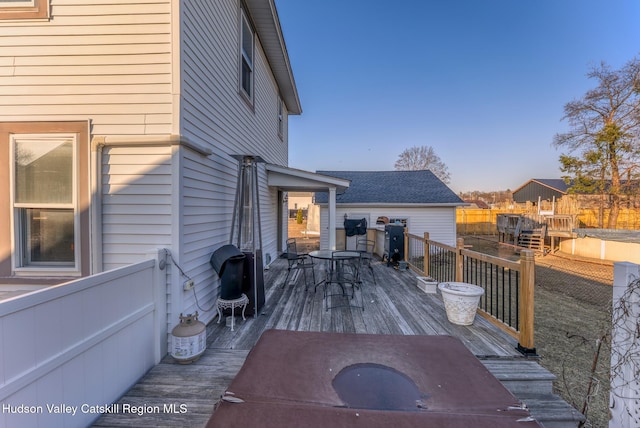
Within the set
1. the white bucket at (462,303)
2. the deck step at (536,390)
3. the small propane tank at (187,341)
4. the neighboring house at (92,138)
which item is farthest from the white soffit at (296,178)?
the deck step at (536,390)

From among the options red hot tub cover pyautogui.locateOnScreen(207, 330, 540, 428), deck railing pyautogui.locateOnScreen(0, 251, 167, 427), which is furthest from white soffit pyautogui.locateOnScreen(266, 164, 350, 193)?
red hot tub cover pyautogui.locateOnScreen(207, 330, 540, 428)

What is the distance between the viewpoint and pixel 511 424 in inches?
47.2

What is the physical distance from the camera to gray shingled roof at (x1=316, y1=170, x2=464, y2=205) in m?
12.0

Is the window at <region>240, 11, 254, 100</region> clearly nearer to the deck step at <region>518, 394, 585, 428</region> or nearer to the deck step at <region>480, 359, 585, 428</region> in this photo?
the deck step at <region>480, 359, 585, 428</region>

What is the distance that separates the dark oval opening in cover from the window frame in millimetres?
4539

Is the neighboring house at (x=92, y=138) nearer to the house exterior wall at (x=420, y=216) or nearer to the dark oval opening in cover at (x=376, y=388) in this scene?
the dark oval opening in cover at (x=376, y=388)

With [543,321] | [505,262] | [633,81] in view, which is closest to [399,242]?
[543,321]

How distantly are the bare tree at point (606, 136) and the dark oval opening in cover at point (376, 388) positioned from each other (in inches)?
715

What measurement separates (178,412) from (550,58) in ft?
54.2

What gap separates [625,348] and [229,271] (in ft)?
11.6

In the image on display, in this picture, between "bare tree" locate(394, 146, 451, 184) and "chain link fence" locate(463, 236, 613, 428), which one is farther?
"bare tree" locate(394, 146, 451, 184)

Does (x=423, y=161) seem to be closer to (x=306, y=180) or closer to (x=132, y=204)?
(x=306, y=180)

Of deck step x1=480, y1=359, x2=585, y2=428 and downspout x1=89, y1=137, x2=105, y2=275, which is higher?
downspout x1=89, y1=137, x2=105, y2=275

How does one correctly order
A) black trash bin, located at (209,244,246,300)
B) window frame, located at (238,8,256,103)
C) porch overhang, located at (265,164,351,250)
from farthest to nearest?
porch overhang, located at (265,164,351,250) < window frame, located at (238,8,256,103) < black trash bin, located at (209,244,246,300)
